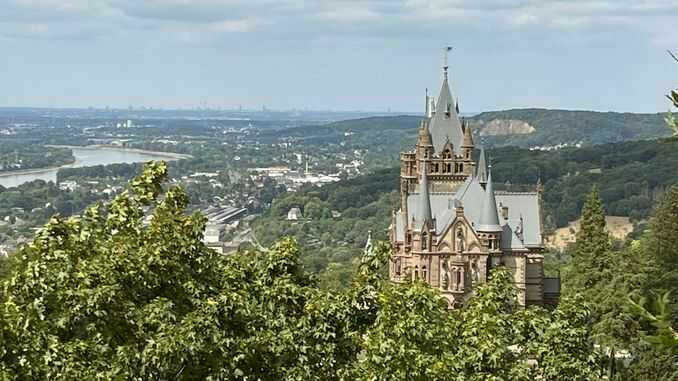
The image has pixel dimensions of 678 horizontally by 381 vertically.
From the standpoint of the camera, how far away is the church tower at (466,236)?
5159 centimetres

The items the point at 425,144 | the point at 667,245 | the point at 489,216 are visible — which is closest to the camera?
the point at 667,245

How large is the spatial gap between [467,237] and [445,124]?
32.8ft

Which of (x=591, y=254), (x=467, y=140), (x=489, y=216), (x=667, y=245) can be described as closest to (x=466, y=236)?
(x=489, y=216)

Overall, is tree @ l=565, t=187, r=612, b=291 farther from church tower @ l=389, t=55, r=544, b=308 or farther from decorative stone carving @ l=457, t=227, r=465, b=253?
decorative stone carving @ l=457, t=227, r=465, b=253

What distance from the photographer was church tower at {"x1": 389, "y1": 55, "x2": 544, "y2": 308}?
169 feet

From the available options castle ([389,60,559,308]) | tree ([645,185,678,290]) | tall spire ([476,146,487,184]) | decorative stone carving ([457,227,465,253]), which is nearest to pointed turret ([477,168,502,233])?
castle ([389,60,559,308])

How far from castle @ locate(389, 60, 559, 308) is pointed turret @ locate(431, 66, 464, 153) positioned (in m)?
1.54

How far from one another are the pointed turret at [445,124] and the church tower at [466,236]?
1.54 meters

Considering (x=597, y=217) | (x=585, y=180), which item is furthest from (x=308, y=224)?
(x=597, y=217)

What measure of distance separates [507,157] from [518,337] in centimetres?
17536

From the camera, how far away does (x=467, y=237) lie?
2034 inches

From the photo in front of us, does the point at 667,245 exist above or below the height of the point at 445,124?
below

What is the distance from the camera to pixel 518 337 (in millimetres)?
19328

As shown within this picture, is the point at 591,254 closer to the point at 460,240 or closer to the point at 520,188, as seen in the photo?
the point at 460,240
